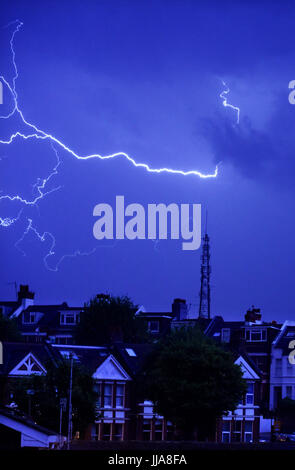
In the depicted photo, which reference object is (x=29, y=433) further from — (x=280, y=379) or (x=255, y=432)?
(x=280, y=379)

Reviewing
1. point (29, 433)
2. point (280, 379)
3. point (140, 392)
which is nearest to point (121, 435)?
point (140, 392)

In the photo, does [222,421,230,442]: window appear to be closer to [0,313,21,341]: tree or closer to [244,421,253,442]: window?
[244,421,253,442]: window

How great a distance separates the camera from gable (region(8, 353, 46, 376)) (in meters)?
58.5

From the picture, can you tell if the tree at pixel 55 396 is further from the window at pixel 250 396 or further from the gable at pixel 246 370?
the window at pixel 250 396

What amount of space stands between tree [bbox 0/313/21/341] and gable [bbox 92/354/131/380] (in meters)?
21.8

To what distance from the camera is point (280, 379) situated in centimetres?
8050

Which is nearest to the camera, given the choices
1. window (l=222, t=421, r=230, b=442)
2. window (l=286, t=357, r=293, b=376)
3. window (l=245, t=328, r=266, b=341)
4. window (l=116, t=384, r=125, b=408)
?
window (l=116, t=384, r=125, b=408)

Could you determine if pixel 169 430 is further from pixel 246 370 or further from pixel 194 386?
pixel 194 386

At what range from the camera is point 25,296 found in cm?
10056

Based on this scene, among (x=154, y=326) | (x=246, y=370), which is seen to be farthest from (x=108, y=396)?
(x=154, y=326)

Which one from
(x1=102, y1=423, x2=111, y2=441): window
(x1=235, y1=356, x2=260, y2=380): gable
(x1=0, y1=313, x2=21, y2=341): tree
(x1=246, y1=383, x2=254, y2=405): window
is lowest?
(x1=102, y1=423, x2=111, y2=441): window

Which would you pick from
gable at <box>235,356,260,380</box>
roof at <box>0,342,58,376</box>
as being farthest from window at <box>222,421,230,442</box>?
roof at <box>0,342,58,376</box>

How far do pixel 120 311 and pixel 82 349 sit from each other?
24.8 m

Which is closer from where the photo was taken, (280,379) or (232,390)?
(232,390)
